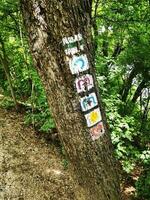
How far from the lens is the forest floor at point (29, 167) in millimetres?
5578

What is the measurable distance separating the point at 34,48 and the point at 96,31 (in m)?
6.61

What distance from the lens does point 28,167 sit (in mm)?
6262

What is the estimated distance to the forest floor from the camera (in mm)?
5578

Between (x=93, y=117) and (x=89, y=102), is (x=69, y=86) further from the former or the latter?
(x=93, y=117)

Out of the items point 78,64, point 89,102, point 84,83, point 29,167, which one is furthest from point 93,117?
point 29,167

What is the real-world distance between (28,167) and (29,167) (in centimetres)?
2

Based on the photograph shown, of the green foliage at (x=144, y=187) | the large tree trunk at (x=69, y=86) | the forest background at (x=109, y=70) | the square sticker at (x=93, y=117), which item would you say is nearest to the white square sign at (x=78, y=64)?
the large tree trunk at (x=69, y=86)

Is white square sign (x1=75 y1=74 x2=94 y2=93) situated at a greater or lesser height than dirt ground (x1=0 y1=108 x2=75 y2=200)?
greater

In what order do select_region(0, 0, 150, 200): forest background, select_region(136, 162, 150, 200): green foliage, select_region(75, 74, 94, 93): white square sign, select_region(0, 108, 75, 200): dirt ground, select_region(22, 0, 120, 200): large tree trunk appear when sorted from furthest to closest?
1. select_region(136, 162, 150, 200): green foliage
2. select_region(0, 108, 75, 200): dirt ground
3. select_region(0, 0, 150, 200): forest background
4. select_region(75, 74, 94, 93): white square sign
5. select_region(22, 0, 120, 200): large tree trunk

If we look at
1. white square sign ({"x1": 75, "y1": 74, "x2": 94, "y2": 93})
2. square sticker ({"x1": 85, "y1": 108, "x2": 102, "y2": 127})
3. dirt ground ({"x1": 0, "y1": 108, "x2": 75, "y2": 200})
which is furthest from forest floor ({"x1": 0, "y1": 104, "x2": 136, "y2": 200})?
white square sign ({"x1": 75, "y1": 74, "x2": 94, "y2": 93})

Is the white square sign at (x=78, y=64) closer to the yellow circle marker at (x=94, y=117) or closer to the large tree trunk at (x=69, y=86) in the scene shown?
the large tree trunk at (x=69, y=86)

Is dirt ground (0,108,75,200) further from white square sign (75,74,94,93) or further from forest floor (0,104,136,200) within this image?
white square sign (75,74,94,93)

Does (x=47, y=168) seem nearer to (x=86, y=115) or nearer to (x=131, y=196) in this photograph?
(x=131, y=196)

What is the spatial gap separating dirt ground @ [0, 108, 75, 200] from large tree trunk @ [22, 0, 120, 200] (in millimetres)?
3165
